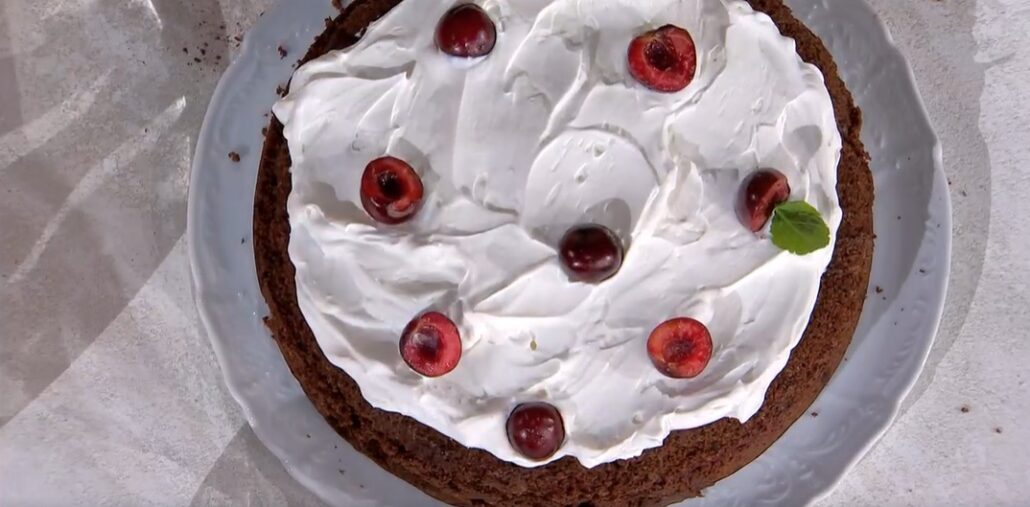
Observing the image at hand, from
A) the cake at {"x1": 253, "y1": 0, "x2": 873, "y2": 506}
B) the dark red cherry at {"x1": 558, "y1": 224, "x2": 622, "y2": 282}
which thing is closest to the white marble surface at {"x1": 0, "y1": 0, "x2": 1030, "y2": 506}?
the cake at {"x1": 253, "y1": 0, "x2": 873, "y2": 506}

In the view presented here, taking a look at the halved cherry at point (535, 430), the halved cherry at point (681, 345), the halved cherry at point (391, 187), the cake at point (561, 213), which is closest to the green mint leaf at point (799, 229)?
the cake at point (561, 213)

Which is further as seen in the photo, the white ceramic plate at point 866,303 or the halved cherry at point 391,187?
the white ceramic plate at point 866,303

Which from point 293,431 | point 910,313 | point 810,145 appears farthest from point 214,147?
point 910,313

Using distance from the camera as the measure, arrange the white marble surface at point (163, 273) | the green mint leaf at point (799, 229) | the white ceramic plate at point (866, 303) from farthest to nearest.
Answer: the white marble surface at point (163, 273) → the white ceramic plate at point (866, 303) → the green mint leaf at point (799, 229)

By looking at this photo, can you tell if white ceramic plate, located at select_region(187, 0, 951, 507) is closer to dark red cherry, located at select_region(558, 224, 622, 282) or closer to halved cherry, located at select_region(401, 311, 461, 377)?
halved cherry, located at select_region(401, 311, 461, 377)

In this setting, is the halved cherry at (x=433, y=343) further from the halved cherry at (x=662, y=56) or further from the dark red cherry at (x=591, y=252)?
the halved cherry at (x=662, y=56)
